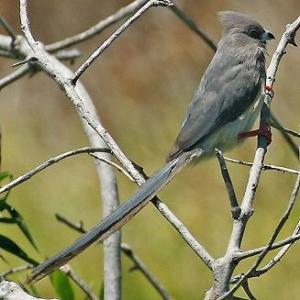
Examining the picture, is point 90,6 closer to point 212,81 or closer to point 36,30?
point 36,30

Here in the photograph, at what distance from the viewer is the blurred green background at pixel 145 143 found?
709 cm

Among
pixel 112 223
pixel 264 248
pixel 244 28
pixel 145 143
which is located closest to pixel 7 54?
pixel 244 28

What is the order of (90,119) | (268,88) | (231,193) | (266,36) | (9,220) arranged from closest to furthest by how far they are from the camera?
(231,193), (90,119), (9,220), (268,88), (266,36)

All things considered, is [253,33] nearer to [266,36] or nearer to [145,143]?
[266,36]

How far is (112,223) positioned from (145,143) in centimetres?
621

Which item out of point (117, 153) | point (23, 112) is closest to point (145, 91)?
point (23, 112)

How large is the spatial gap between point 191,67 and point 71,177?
1616mm

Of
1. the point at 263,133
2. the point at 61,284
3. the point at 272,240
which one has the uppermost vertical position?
the point at 61,284

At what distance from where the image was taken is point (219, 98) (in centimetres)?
357

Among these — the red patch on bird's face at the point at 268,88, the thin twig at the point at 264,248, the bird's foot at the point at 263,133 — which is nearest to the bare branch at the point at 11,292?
the thin twig at the point at 264,248

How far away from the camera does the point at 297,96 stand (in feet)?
26.5

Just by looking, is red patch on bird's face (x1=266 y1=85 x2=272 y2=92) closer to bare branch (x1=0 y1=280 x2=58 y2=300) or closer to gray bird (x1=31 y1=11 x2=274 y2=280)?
gray bird (x1=31 y1=11 x2=274 y2=280)

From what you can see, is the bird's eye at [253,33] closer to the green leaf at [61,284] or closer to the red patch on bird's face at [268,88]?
the red patch on bird's face at [268,88]

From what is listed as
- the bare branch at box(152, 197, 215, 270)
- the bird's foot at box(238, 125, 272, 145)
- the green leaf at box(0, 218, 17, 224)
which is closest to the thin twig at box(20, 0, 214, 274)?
the bare branch at box(152, 197, 215, 270)
